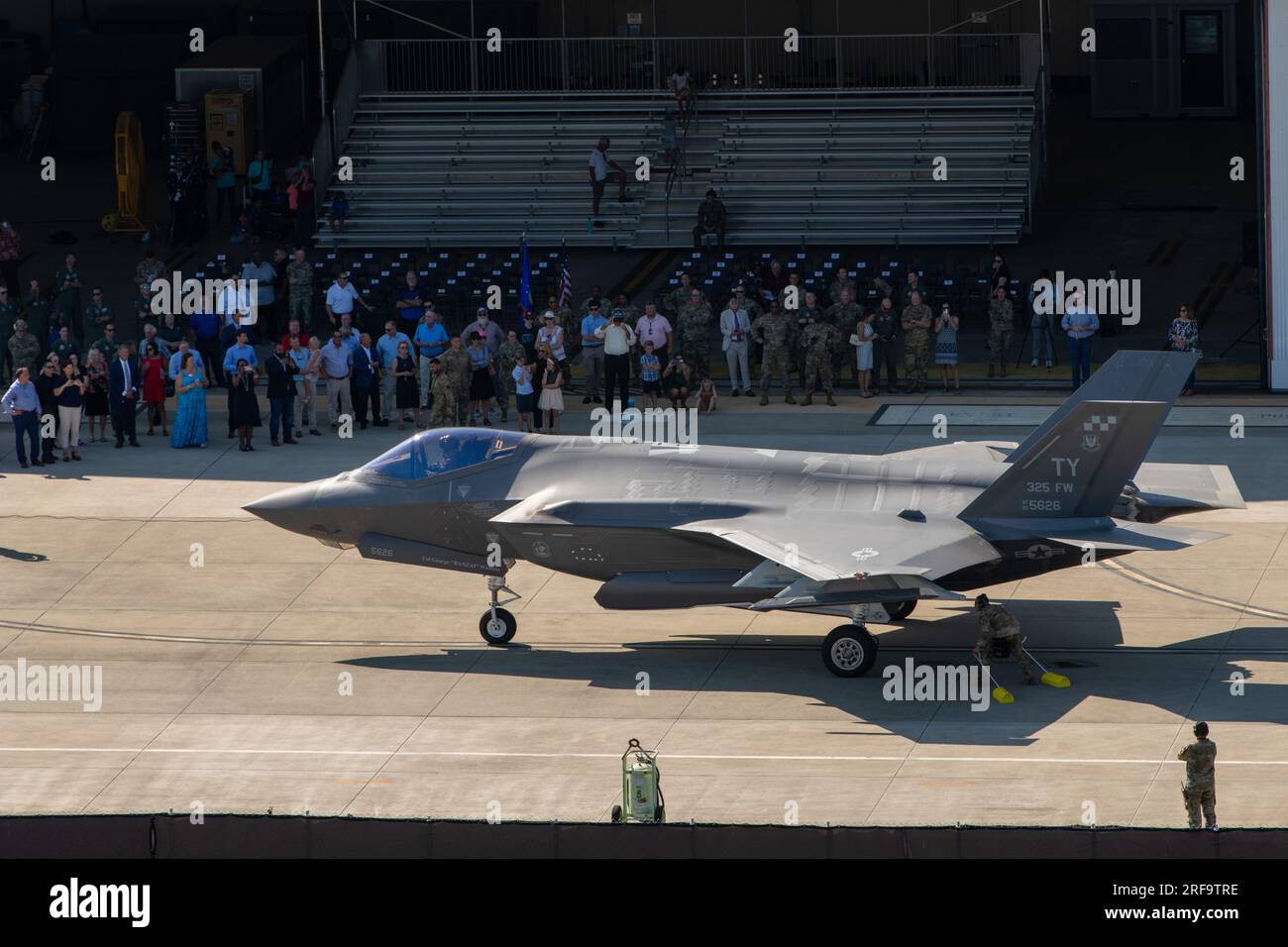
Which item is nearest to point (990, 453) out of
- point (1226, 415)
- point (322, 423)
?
point (1226, 415)

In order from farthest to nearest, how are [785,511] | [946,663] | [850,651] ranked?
[785,511]
[946,663]
[850,651]

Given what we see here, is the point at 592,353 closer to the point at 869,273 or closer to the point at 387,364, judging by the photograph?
the point at 387,364

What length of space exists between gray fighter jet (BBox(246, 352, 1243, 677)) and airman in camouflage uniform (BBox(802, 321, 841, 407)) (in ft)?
34.0

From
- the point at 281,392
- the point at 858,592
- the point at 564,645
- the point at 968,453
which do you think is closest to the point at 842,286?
the point at 281,392

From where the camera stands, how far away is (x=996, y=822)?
1883 cm

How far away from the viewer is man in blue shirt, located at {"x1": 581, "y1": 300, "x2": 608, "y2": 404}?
36531mm

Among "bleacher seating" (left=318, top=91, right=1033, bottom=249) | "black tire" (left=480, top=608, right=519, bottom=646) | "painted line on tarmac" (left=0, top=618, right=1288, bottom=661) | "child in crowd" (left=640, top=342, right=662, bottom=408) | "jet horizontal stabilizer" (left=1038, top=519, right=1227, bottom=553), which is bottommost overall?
"painted line on tarmac" (left=0, top=618, right=1288, bottom=661)

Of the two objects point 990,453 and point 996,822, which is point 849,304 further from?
point 996,822

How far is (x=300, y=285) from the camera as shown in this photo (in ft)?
131

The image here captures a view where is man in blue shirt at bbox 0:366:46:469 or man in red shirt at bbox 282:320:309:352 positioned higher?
man in red shirt at bbox 282:320:309:352

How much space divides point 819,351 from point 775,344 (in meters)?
0.81

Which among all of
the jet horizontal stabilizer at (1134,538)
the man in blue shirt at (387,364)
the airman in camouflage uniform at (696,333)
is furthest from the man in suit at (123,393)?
the jet horizontal stabilizer at (1134,538)

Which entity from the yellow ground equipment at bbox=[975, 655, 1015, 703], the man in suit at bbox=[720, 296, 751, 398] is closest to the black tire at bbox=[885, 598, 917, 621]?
the yellow ground equipment at bbox=[975, 655, 1015, 703]

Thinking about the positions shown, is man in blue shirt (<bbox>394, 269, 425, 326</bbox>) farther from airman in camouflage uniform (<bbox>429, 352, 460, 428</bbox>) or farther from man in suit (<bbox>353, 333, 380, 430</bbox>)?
airman in camouflage uniform (<bbox>429, 352, 460, 428</bbox>)
